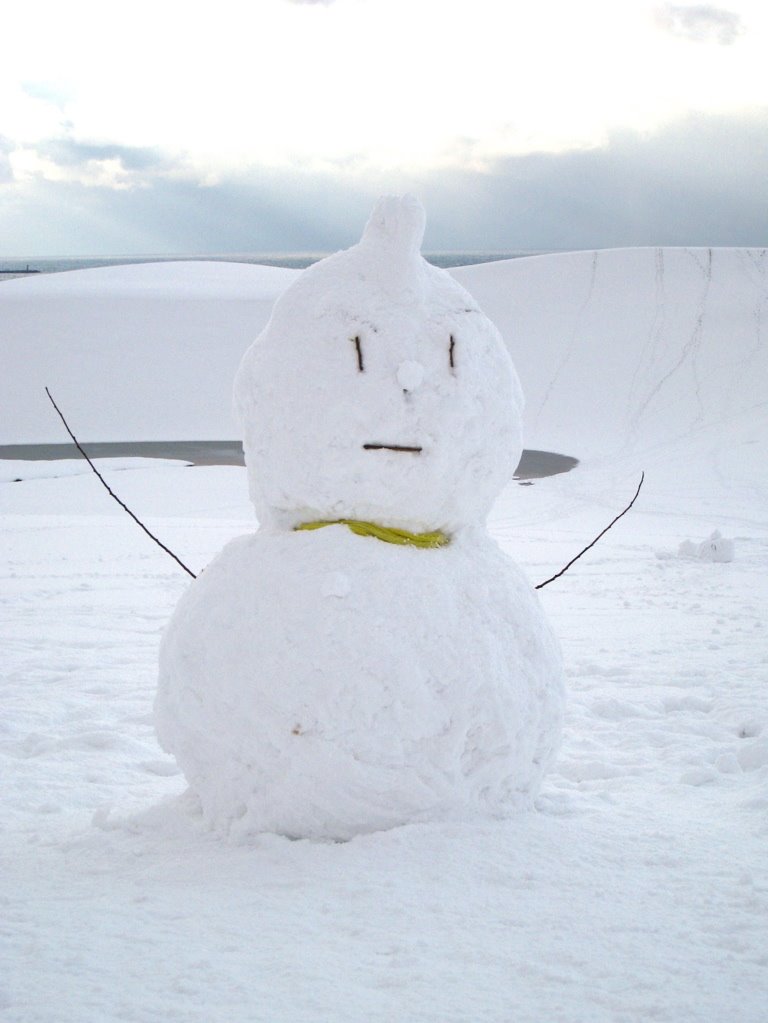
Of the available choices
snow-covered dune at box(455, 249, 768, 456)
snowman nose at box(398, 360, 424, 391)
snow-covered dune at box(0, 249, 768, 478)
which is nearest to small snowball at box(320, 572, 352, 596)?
snowman nose at box(398, 360, 424, 391)

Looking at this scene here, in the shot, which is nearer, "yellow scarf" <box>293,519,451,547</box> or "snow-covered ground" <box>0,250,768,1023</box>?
"snow-covered ground" <box>0,250,768,1023</box>

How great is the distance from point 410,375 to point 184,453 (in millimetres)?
13839

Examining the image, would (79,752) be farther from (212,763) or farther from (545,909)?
(545,909)

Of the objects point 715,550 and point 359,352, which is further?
point 715,550

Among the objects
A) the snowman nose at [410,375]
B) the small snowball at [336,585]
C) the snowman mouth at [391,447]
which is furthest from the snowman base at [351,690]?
the snowman nose at [410,375]

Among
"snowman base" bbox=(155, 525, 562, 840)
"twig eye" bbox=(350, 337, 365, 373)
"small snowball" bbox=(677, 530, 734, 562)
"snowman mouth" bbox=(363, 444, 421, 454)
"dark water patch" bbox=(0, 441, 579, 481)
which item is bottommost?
"dark water patch" bbox=(0, 441, 579, 481)

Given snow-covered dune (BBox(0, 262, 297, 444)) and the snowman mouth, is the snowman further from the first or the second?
snow-covered dune (BBox(0, 262, 297, 444))

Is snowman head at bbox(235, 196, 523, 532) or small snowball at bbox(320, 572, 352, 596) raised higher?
snowman head at bbox(235, 196, 523, 532)

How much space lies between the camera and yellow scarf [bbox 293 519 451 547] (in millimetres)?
2680

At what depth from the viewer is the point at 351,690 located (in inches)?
97.1

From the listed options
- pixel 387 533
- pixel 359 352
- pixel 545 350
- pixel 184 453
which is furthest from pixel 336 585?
pixel 545 350

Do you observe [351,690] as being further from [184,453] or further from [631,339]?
[631,339]

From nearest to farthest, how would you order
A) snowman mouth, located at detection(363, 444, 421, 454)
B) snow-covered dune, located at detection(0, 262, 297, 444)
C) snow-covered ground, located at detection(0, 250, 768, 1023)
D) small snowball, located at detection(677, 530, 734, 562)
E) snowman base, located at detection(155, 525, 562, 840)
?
snow-covered ground, located at detection(0, 250, 768, 1023) → snowman base, located at detection(155, 525, 562, 840) → snowman mouth, located at detection(363, 444, 421, 454) → small snowball, located at detection(677, 530, 734, 562) → snow-covered dune, located at detection(0, 262, 297, 444)

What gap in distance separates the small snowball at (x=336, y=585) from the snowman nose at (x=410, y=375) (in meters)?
0.53
